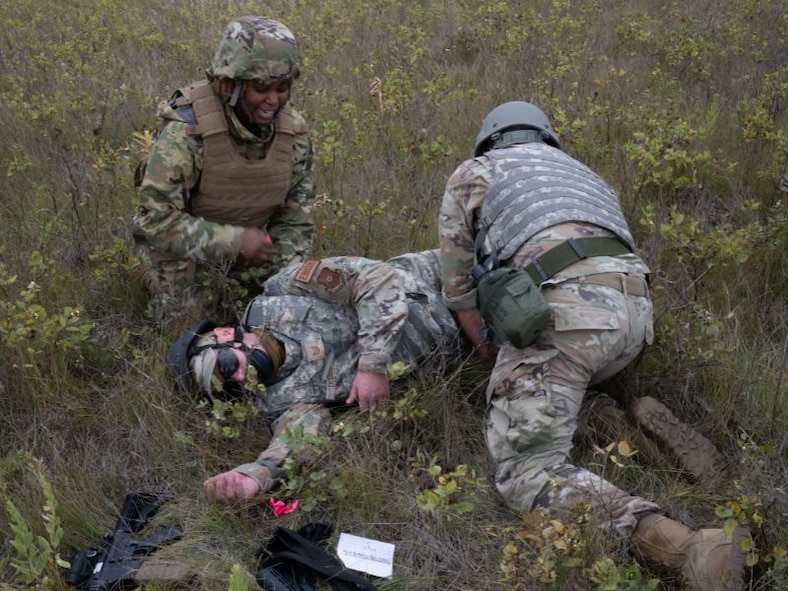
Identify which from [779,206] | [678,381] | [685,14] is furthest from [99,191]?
[685,14]

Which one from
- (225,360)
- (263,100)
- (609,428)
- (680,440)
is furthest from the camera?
(263,100)

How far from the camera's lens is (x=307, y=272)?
135 inches

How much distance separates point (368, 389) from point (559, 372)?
85cm

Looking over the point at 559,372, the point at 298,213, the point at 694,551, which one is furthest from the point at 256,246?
the point at 694,551

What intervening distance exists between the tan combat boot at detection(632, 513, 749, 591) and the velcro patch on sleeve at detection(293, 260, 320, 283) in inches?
69.1

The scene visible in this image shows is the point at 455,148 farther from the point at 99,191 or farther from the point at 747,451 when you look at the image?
the point at 747,451

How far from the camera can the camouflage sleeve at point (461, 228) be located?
3213 millimetres

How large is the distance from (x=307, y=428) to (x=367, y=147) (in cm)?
261

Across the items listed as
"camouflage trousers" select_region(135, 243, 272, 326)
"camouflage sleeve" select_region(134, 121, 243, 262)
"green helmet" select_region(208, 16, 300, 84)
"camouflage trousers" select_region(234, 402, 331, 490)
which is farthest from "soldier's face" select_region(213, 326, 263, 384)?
"green helmet" select_region(208, 16, 300, 84)

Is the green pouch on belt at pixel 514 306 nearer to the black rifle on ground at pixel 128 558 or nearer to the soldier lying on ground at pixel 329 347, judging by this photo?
the soldier lying on ground at pixel 329 347

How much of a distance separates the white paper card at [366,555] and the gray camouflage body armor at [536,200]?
123cm

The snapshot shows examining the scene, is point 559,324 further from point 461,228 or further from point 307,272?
point 307,272

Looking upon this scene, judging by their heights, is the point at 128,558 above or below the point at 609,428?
below

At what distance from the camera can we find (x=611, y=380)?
10.8ft
